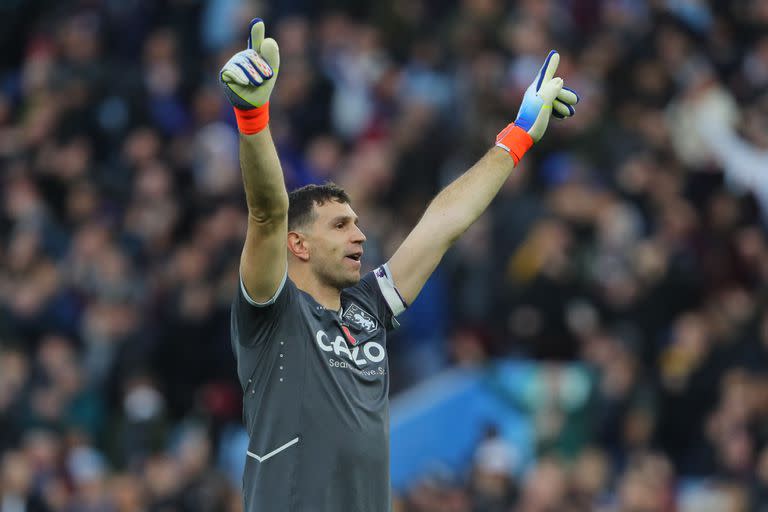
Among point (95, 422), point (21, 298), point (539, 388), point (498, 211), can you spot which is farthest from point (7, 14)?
point (539, 388)

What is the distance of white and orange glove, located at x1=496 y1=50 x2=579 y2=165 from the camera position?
695cm

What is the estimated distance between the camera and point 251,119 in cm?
562

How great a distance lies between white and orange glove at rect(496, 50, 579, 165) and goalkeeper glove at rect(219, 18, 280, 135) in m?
1.60

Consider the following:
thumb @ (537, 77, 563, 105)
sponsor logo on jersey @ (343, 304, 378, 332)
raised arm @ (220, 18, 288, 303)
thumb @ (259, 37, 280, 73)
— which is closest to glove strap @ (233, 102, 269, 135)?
raised arm @ (220, 18, 288, 303)

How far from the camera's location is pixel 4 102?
16062 mm

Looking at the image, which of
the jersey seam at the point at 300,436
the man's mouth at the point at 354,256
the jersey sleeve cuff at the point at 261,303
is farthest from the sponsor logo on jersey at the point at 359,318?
the jersey sleeve cuff at the point at 261,303

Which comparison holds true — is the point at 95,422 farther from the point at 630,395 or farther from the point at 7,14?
the point at 7,14

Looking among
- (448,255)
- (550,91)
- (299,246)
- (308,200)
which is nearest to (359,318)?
(299,246)

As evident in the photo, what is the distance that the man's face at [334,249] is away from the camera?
627 cm

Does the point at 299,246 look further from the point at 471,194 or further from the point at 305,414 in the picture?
the point at 471,194

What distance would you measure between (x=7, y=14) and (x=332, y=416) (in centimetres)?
1263

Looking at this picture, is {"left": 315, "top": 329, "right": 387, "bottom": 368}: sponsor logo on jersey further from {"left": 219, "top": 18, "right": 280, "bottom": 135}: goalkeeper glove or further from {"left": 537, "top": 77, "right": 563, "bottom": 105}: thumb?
{"left": 537, "top": 77, "right": 563, "bottom": 105}: thumb

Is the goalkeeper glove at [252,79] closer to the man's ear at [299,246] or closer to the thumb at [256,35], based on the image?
the thumb at [256,35]

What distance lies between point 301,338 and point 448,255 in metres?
7.68
